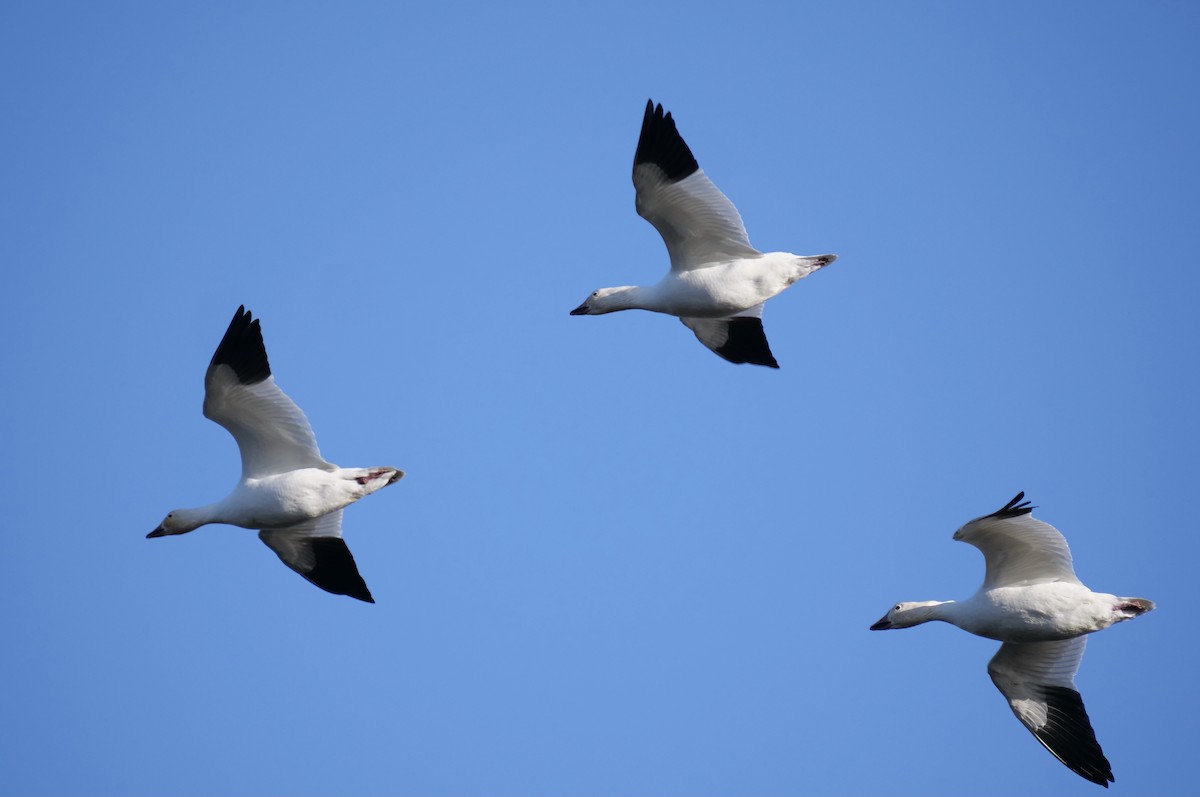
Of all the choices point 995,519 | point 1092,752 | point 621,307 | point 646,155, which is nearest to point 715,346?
point 621,307

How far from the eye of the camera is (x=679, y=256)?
1628 centimetres

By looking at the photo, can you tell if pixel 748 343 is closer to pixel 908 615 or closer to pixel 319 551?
pixel 908 615

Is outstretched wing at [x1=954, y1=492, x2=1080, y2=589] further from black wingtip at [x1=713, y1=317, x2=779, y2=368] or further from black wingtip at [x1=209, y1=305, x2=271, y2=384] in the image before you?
black wingtip at [x1=209, y1=305, x2=271, y2=384]

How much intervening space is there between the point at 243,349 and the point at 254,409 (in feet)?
2.01

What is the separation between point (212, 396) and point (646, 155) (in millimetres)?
4920

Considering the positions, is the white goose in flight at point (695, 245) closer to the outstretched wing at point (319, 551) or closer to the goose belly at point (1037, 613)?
the goose belly at point (1037, 613)

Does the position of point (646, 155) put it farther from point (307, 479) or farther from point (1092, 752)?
point (1092, 752)

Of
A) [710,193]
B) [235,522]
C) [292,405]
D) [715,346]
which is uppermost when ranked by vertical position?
[710,193]

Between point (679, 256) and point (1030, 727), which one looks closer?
point (1030, 727)

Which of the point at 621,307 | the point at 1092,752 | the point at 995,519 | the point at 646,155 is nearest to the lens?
the point at 995,519

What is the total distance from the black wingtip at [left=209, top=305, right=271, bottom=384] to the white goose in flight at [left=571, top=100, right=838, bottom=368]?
4145mm

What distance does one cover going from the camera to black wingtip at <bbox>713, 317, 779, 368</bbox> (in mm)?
16891

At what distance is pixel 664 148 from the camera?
51.0 feet

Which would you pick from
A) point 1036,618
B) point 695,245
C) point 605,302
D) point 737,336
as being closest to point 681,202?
point 695,245
